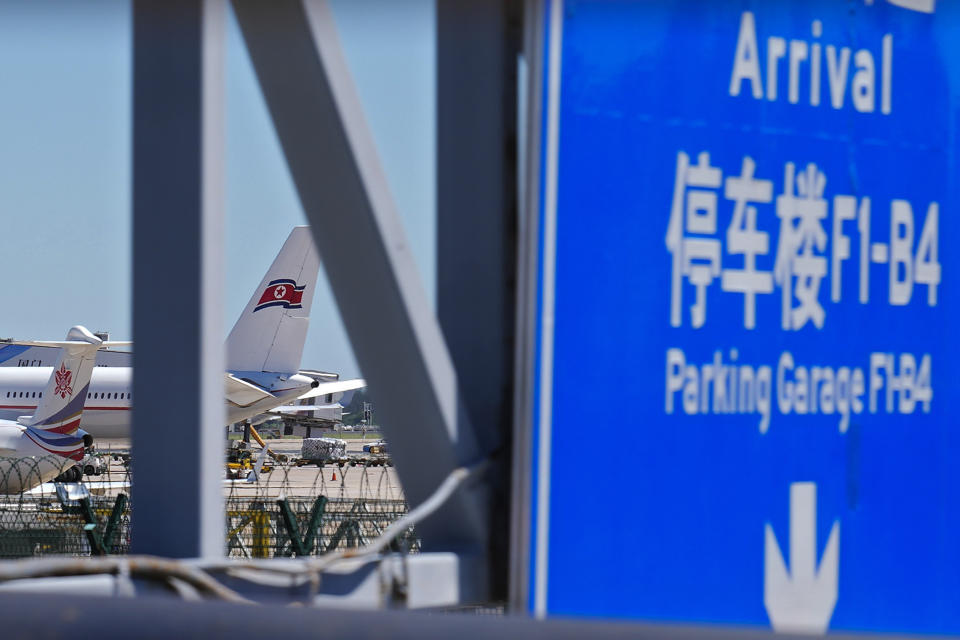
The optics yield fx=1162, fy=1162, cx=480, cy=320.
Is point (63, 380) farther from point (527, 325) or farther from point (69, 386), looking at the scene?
point (527, 325)

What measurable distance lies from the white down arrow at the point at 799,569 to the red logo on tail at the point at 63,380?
93.6ft

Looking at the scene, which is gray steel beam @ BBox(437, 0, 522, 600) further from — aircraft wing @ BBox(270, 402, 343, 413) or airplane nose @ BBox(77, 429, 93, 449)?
aircraft wing @ BBox(270, 402, 343, 413)

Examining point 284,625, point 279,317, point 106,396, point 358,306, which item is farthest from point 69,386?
point 284,625

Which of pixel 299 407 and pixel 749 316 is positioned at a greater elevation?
pixel 749 316

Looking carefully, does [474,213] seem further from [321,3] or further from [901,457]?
[901,457]

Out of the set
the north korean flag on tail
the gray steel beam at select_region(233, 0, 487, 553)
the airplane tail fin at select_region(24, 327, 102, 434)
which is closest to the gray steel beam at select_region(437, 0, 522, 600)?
the gray steel beam at select_region(233, 0, 487, 553)

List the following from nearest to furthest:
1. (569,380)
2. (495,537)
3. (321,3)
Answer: (321,3)
(569,380)
(495,537)

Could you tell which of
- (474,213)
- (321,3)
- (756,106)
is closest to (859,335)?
(756,106)

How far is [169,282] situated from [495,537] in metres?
1.06

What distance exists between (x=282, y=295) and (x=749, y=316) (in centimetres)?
3994

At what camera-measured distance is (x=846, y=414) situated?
9.19 feet

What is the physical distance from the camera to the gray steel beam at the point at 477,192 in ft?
9.20

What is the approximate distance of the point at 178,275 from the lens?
203 centimetres

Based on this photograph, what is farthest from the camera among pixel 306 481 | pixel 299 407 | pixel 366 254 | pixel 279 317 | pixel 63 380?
pixel 299 407
